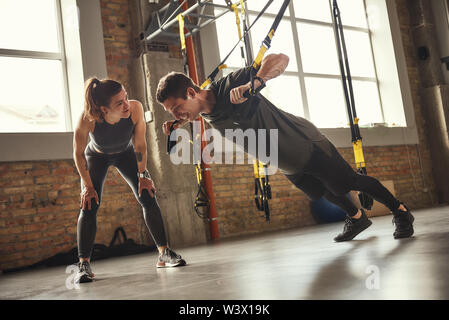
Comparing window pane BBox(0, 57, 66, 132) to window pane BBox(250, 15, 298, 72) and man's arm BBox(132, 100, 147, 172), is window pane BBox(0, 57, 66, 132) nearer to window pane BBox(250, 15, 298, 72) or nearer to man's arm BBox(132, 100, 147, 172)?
man's arm BBox(132, 100, 147, 172)

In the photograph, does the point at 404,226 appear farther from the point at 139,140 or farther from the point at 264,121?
the point at 139,140

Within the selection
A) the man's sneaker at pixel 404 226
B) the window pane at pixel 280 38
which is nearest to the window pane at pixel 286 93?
the window pane at pixel 280 38

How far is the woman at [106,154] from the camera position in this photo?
10.2ft

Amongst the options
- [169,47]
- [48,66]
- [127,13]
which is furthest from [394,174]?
[48,66]

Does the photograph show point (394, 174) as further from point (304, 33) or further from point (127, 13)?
point (127, 13)

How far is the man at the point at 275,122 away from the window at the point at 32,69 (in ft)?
10.6

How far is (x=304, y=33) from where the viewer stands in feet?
27.2

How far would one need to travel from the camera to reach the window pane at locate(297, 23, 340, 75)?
822cm

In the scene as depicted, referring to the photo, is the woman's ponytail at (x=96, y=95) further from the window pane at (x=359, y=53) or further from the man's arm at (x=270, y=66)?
the window pane at (x=359, y=53)

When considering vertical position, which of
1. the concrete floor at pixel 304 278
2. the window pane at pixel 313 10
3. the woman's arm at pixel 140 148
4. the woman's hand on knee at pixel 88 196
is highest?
the window pane at pixel 313 10

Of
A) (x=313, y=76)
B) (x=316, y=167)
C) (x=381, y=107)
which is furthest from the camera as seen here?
(x=381, y=107)

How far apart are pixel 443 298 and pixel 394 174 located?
7762 mm

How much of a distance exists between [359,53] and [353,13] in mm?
776

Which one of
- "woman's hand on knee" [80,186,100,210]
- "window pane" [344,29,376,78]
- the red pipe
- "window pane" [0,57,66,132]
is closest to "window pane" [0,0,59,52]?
"window pane" [0,57,66,132]
